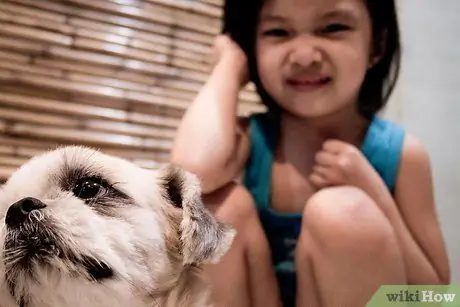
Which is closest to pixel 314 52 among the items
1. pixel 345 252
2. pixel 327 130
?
pixel 327 130

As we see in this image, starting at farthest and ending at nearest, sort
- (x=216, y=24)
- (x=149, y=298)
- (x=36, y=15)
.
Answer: (x=216, y=24) → (x=36, y=15) → (x=149, y=298)

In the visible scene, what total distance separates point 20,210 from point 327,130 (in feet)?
1.50

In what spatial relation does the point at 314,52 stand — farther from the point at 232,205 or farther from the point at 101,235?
the point at 101,235

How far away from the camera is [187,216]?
0.57 metres

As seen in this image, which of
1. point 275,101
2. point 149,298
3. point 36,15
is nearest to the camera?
point 149,298

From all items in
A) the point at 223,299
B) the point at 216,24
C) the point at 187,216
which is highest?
the point at 216,24

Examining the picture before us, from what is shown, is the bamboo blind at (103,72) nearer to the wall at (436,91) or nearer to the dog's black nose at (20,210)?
the wall at (436,91)

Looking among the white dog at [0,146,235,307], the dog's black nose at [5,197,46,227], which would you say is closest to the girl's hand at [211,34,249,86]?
the white dog at [0,146,235,307]

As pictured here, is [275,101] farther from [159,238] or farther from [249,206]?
[159,238]

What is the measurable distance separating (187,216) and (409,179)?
346 millimetres

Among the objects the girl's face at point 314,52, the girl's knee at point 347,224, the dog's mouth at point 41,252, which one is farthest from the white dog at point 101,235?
the girl's face at point 314,52

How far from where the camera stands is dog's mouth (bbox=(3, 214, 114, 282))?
1.57ft

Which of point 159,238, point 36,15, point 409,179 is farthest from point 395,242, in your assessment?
point 36,15

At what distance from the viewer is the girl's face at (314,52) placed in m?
0.73
